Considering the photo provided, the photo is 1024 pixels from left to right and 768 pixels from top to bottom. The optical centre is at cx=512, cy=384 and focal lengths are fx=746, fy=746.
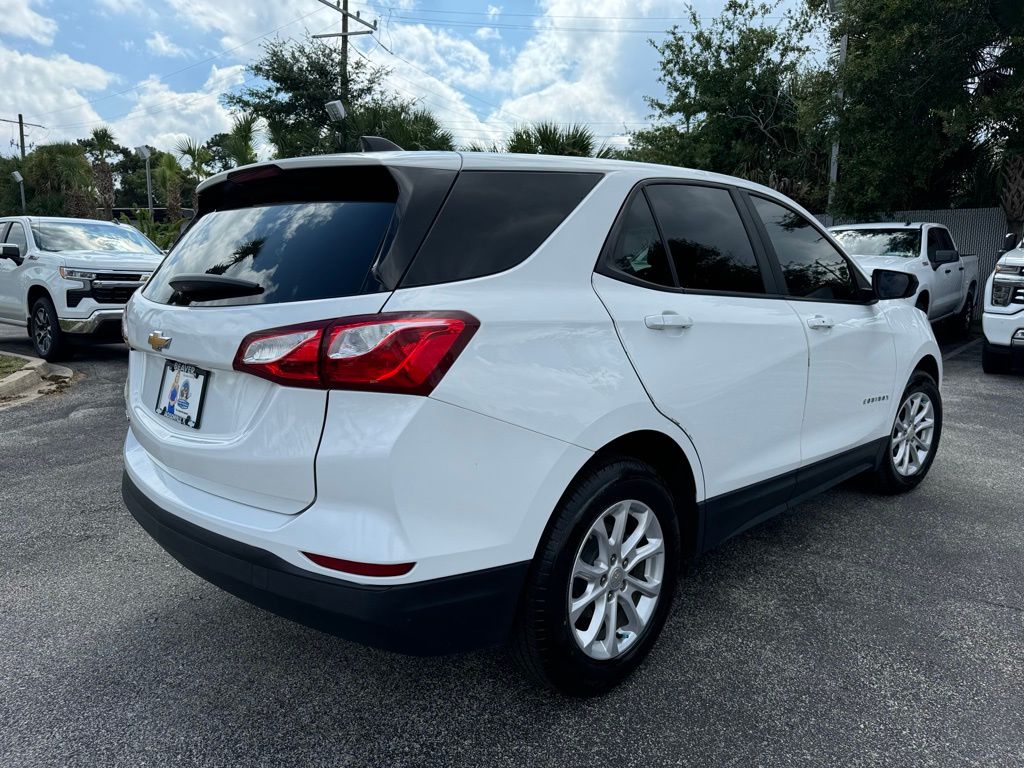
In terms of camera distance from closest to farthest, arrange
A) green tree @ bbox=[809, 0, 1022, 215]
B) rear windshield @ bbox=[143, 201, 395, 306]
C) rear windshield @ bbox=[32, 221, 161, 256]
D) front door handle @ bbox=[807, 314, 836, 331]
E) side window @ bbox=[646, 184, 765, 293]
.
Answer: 1. rear windshield @ bbox=[143, 201, 395, 306]
2. side window @ bbox=[646, 184, 765, 293]
3. front door handle @ bbox=[807, 314, 836, 331]
4. rear windshield @ bbox=[32, 221, 161, 256]
5. green tree @ bbox=[809, 0, 1022, 215]

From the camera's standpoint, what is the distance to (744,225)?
312 cm

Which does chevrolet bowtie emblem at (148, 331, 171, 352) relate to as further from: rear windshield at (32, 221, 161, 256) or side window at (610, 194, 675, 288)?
rear windshield at (32, 221, 161, 256)

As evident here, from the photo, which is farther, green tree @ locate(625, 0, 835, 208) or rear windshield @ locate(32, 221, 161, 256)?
green tree @ locate(625, 0, 835, 208)

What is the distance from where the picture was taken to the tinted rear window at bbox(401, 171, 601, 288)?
80.6 inches

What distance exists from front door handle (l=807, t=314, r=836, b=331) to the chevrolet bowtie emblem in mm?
2544

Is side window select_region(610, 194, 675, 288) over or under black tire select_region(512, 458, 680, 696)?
over

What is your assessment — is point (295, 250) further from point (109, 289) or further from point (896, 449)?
point (109, 289)

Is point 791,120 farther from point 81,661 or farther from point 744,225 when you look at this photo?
point 81,661

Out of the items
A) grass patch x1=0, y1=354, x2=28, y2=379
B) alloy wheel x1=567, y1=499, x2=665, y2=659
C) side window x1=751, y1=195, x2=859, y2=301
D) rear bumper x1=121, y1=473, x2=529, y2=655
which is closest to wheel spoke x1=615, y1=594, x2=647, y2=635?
alloy wheel x1=567, y1=499, x2=665, y2=659

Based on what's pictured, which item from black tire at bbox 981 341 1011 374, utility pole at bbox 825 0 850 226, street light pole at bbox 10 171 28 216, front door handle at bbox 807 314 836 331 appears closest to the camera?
front door handle at bbox 807 314 836 331

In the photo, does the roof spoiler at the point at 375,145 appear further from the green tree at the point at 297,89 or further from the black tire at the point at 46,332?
the green tree at the point at 297,89

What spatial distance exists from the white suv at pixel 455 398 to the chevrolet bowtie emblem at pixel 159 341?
0.03 feet

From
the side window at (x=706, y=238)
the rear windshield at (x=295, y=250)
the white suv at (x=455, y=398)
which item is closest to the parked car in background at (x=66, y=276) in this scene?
the rear windshield at (x=295, y=250)

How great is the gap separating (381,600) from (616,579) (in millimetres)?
860
